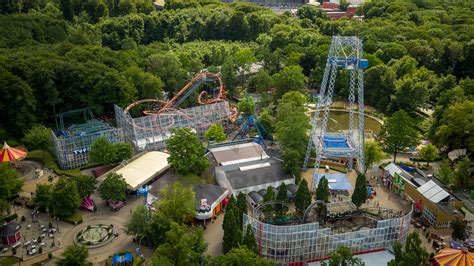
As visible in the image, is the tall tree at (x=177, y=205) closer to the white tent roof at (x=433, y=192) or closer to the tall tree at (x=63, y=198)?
the tall tree at (x=63, y=198)

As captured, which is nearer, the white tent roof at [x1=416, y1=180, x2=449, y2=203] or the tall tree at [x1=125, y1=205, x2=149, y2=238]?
the tall tree at [x1=125, y1=205, x2=149, y2=238]

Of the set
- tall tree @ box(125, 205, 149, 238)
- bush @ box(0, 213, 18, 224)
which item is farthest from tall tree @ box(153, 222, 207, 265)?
bush @ box(0, 213, 18, 224)

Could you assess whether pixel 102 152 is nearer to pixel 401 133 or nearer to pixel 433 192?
pixel 401 133

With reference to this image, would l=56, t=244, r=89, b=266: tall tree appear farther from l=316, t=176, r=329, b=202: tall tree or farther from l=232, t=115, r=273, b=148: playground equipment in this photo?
l=232, t=115, r=273, b=148: playground equipment

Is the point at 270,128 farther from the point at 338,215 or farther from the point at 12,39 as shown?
the point at 12,39

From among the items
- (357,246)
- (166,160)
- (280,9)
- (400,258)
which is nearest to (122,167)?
(166,160)

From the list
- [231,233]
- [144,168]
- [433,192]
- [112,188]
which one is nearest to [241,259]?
[231,233]
